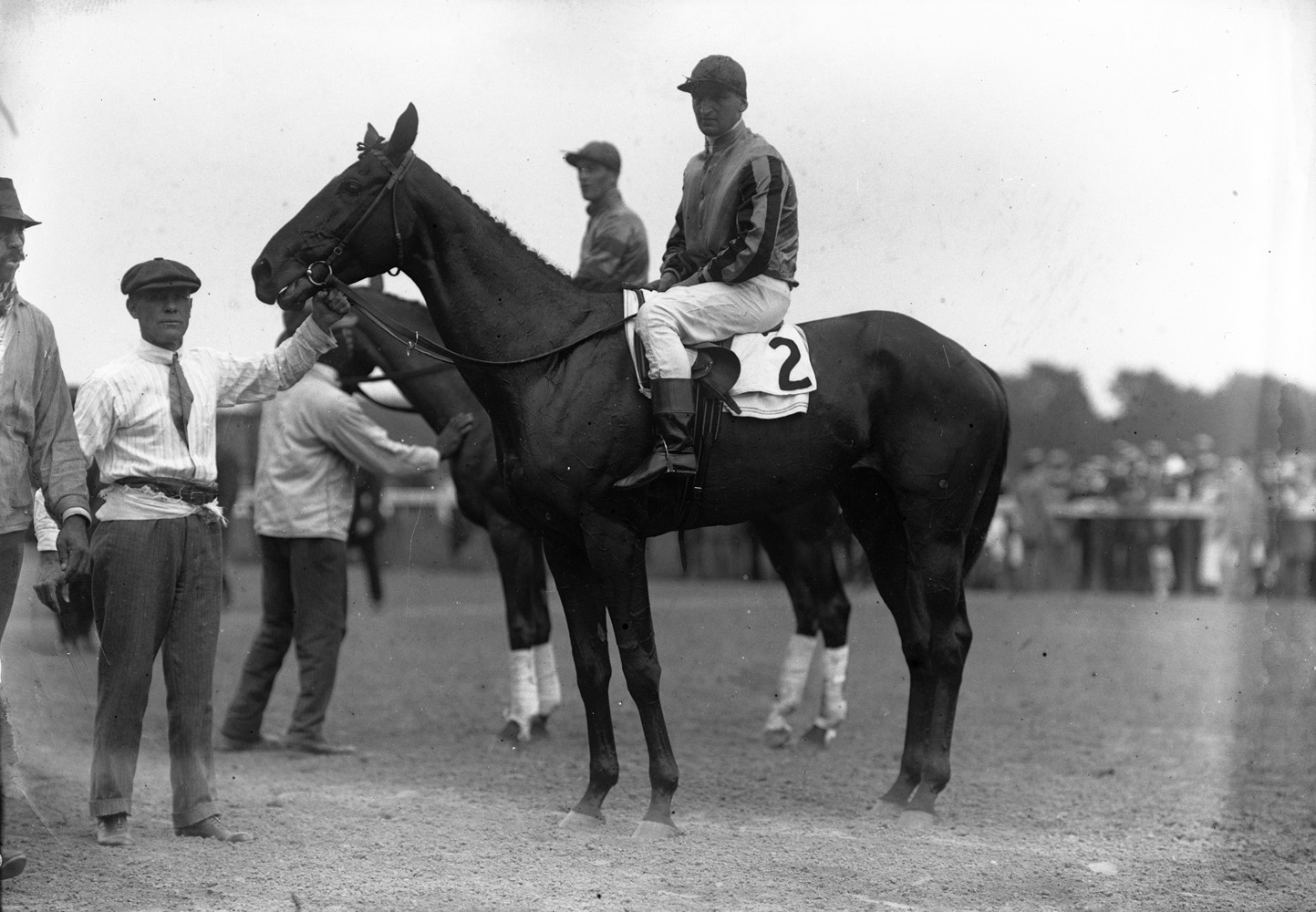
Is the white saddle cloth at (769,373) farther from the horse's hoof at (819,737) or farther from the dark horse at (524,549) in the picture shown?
the horse's hoof at (819,737)

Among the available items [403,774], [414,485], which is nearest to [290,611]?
[403,774]

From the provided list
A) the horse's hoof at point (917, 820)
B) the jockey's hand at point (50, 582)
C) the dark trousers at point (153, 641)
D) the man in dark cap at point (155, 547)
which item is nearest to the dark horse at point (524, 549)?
the horse's hoof at point (917, 820)

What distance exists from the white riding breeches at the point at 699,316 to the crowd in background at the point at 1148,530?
12.9m

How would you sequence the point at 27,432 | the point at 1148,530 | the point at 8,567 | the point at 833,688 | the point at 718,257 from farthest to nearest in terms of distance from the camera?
the point at 1148,530 < the point at 833,688 < the point at 718,257 < the point at 27,432 < the point at 8,567

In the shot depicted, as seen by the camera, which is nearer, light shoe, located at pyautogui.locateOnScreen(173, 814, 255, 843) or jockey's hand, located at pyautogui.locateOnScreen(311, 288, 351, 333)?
light shoe, located at pyautogui.locateOnScreen(173, 814, 255, 843)

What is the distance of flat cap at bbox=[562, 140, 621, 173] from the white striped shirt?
2.48 meters

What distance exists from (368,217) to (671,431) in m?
1.53

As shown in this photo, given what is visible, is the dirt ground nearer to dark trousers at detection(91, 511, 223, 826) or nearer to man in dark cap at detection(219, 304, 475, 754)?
dark trousers at detection(91, 511, 223, 826)

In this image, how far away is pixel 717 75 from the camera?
20.0ft

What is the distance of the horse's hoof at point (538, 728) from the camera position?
8312 mm

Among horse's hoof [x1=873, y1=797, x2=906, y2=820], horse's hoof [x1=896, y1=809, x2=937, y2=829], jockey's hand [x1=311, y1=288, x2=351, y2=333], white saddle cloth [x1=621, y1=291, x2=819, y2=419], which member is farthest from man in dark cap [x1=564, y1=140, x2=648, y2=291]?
horse's hoof [x1=896, y1=809, x2=937, y2=829]

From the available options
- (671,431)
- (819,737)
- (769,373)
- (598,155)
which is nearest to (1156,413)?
(819,737)

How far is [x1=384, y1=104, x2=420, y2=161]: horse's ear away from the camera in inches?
231

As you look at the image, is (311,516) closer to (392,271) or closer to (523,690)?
(523,690)
